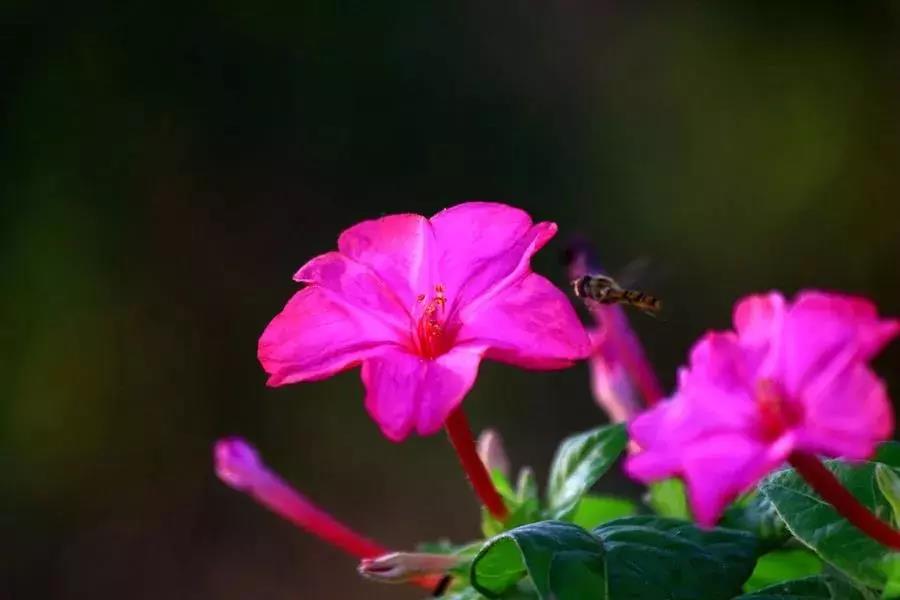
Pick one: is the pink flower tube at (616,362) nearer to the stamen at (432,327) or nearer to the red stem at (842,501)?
the stamen at (432,327)

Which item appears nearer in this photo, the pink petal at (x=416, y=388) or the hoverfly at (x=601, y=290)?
the pink petal at (x=416, y=388)

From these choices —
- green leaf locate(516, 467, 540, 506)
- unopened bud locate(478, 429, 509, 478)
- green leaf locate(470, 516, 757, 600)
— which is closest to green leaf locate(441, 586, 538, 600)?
green leaf locate(470, 516, 757, 600)

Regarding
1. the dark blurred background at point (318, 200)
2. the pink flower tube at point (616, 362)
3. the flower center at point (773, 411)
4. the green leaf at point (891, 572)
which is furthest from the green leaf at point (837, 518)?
the dark blurred background at point (318, 200)

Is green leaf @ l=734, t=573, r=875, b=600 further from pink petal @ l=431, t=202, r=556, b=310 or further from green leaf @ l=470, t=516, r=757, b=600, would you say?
pink petal @ l=431, t=202, r=556, b=310

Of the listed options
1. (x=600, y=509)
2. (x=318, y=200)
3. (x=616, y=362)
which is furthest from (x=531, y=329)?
(x=318, y=200)

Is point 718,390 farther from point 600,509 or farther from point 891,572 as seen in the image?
point 600,509

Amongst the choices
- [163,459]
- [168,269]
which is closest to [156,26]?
[168,269]
